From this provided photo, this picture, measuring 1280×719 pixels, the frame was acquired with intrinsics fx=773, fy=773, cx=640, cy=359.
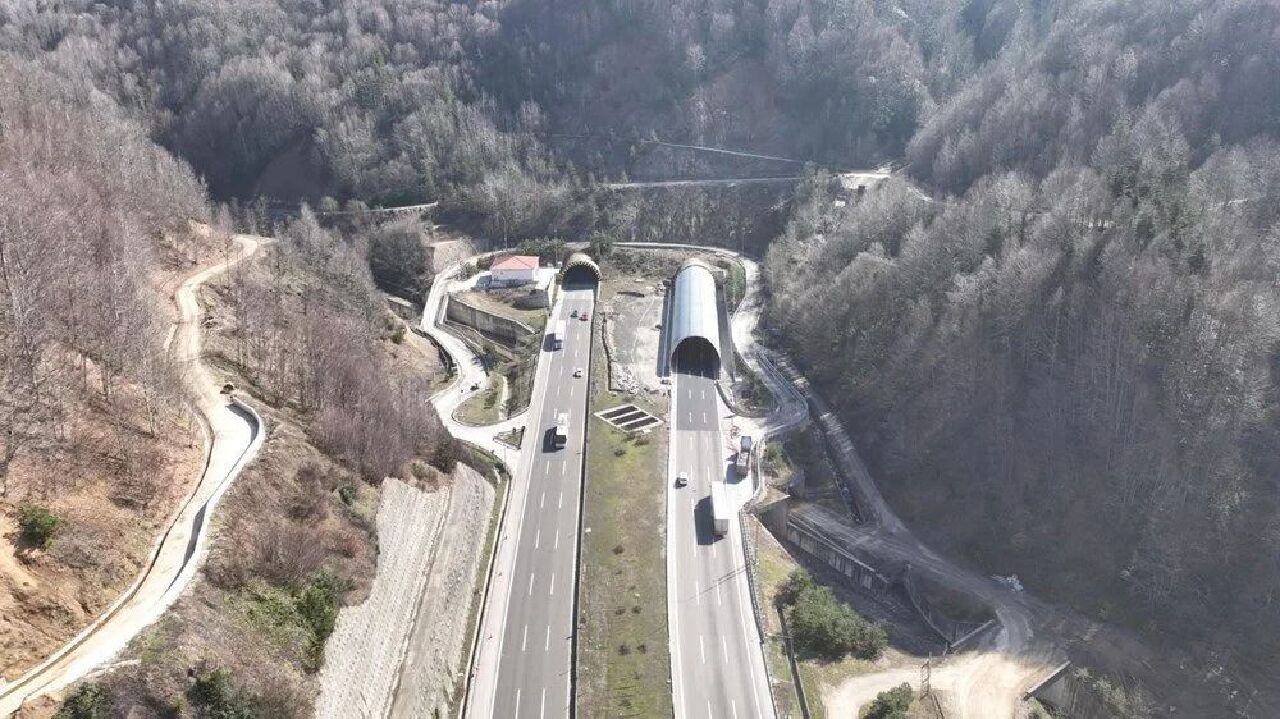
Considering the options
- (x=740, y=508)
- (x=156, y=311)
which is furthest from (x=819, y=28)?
(x=156, y=311)

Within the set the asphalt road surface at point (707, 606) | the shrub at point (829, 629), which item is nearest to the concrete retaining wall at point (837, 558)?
the asphalt road surface at point (707, 606)

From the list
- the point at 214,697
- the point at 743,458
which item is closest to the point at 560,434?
the point at 743,458

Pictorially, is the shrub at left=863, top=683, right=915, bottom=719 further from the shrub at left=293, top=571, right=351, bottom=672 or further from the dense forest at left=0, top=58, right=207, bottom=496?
the dense forest at left=0, top=58, right=207, bottom=496

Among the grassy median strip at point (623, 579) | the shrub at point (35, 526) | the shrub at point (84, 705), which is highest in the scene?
the shrub at point (35, 526)

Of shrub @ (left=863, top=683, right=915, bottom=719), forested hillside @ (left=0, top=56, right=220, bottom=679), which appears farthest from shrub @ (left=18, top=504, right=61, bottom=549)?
shrub @ (left=863, top=683, right=915, bottom=719)

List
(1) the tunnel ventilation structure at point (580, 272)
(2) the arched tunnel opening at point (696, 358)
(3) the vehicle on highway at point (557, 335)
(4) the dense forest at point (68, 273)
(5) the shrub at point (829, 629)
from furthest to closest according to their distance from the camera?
(1) the tunnel ventilation structure at point (580, 272), (3) the vehicle on highway at point (557, 335), (2) the arched tunnel opening at point (696, 358), (5) the shrub at point (829, 629), (4) the dense forest at point (68, 273)

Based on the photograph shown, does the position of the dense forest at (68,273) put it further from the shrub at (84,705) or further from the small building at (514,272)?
the small building at (514,272)

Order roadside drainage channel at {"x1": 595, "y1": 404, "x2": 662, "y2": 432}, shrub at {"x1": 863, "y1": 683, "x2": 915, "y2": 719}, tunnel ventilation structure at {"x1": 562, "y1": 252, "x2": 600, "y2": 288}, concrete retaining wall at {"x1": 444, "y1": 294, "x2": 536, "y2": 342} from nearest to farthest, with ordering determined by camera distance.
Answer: shrub at {"x1": 863, "y1": 683, "x2": 915, "y2": 719} < roadside drainage channel at {"x1": 595, "y1": 404, "x2": 662, "y2": 432} < concrete retaining wall at {"x1": 444, "y1": 294, "x2": 536, "y2": 342} < tunnel ventilation structure at {"x1": 562, "y1": 252, "x2": 600, "y2": 288}
